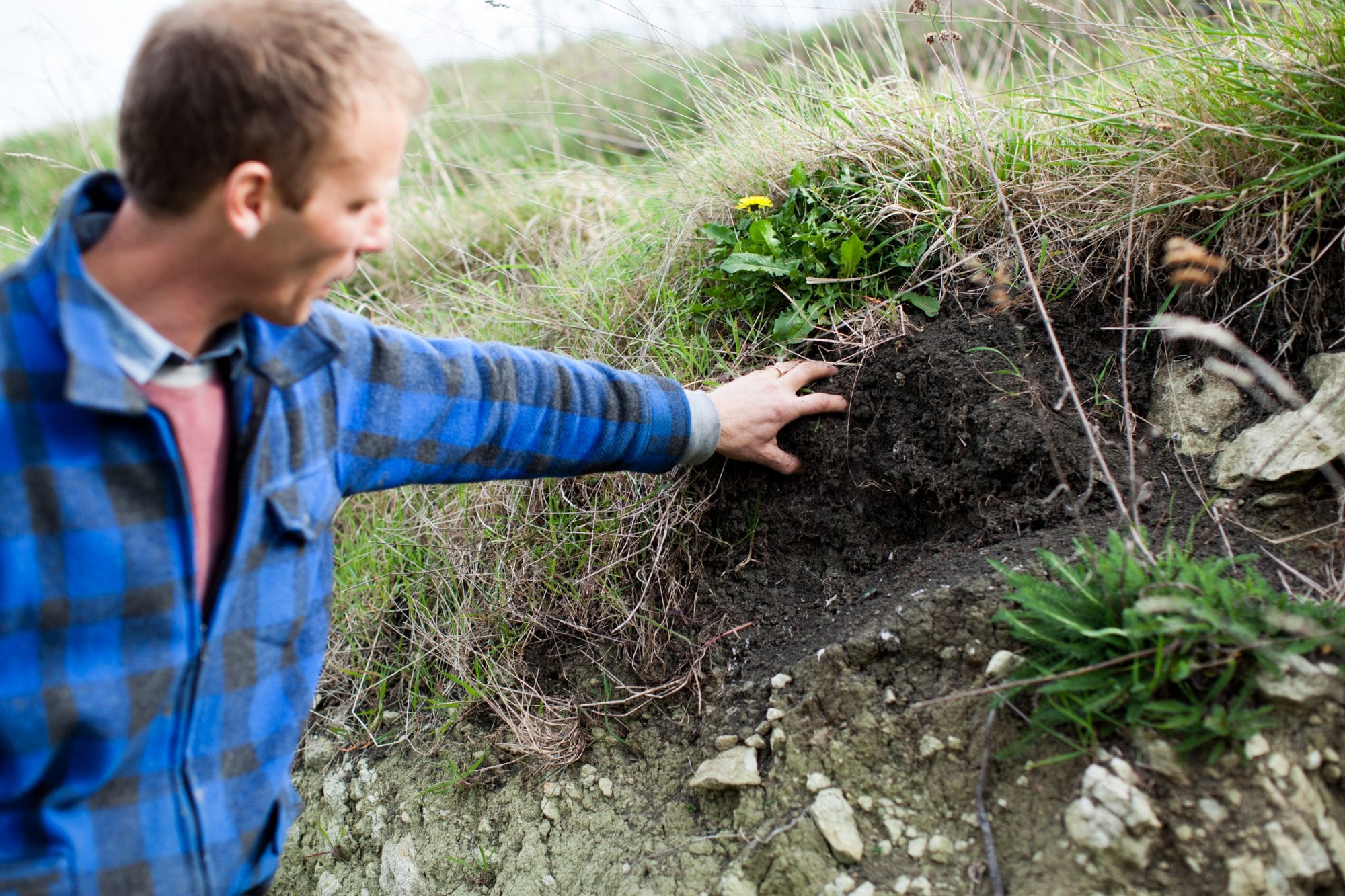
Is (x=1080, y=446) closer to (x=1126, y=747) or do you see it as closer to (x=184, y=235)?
(x=1126, y=747)

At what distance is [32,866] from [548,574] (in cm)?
128

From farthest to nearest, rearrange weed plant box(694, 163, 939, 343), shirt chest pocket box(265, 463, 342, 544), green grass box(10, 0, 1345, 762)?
weed plant box(694, 163, 939, 343), green grass box(10, 0, 1345, 762), shirt chest pocket box(265, 463, 342, 544)

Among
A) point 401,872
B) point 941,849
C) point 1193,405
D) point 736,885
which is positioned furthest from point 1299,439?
point 401,872

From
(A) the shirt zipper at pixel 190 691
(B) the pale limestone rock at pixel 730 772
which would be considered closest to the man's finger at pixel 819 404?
(B) the pale limestone rock at pixel 730 772

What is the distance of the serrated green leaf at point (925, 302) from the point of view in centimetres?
224

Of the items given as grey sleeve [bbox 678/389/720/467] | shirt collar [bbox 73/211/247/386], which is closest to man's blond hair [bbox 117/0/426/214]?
shirt collar [bbox 73/211/247/386]

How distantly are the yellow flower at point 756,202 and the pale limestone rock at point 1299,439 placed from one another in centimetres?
128

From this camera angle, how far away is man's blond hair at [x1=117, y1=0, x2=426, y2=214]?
1.28m

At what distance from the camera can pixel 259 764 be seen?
1.63 m

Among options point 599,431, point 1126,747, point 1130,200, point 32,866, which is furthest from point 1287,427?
point 32,866

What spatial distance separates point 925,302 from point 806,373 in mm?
346

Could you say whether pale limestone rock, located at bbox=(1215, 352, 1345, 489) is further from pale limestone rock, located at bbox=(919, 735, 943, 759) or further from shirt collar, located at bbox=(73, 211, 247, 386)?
shirt collar, located at bbox=(73, 211, 247, 386)

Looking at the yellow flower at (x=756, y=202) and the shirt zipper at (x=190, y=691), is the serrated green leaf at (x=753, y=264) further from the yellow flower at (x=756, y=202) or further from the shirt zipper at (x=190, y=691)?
the shirt zipper at (x=190, y=691)

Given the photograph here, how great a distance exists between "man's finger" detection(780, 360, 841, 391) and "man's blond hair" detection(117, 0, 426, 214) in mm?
1206
